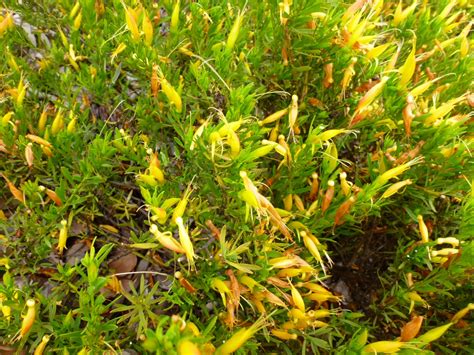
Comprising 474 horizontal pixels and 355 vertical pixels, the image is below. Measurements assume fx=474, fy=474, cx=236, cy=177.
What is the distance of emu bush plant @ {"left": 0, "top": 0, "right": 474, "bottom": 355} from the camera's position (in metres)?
1.21

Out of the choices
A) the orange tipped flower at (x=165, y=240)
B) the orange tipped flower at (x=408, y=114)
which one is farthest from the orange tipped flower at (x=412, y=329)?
the orange tipped flower at (x=165, y=240)

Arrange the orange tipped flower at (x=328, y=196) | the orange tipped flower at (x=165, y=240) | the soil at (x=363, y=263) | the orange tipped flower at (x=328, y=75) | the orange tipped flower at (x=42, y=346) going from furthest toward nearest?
the soil at (x=363, y=263) < the orange tipped flower at (x=328, y=75) < the orange tipped flower at (x=328, y=196) < the orange tipped flower at (x=42, y=346) < the orange tipped flower at (x=165, y=240)

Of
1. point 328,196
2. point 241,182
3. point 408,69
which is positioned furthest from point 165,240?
point 408,69

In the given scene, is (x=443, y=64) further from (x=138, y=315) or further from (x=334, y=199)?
(x=138, y=315)

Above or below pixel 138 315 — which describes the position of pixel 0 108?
above

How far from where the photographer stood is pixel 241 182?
1.11 m

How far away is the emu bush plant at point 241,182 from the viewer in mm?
1214

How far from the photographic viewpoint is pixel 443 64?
1.75 meters

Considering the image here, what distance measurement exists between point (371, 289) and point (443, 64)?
2.83 ft

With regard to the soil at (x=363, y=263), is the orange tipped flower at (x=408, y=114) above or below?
above

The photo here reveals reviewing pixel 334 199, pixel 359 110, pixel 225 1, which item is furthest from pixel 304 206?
pixel 225 1

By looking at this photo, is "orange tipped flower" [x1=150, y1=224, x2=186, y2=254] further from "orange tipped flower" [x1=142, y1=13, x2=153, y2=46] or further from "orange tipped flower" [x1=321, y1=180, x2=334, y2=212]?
"orange tipped flower" [x1=142, y1=13, x2=153, y2=46]

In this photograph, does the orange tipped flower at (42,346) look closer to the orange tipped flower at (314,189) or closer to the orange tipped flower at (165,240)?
the orange tipped flower at (165,240)

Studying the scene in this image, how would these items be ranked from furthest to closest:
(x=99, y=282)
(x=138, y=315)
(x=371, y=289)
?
(x=371, y=289), (x=138, y=315), (x=99, y=282)
